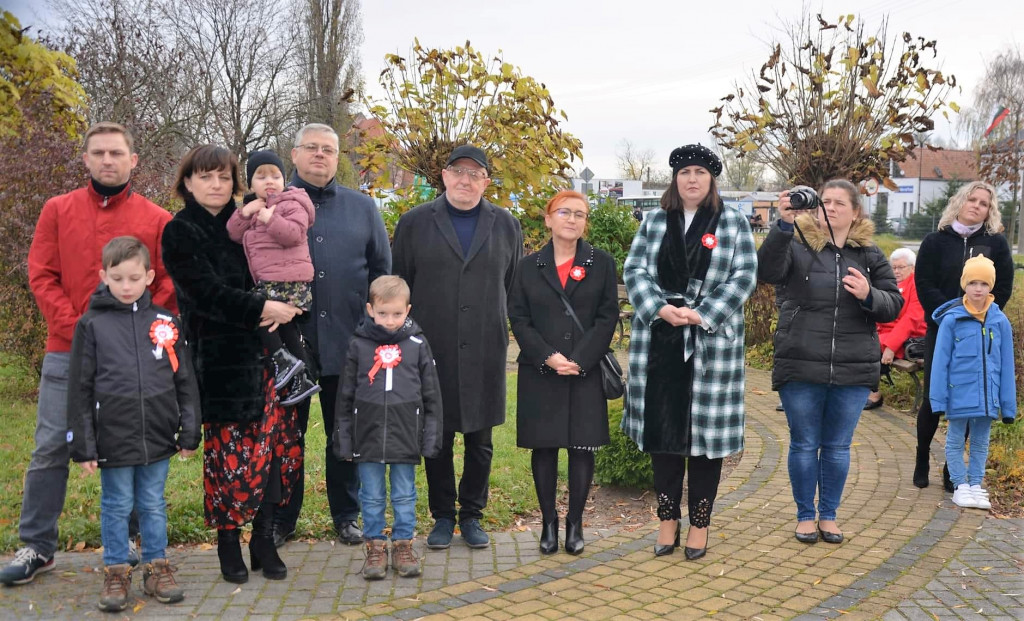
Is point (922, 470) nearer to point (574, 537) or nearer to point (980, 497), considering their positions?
point (980, 497)

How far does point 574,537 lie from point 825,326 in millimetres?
1831

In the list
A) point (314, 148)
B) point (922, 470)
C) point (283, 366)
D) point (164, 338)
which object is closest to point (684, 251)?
point (314, 148)

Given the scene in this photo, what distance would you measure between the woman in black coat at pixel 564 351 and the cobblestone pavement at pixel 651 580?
1.42ft

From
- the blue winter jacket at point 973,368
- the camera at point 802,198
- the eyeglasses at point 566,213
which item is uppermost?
the camera at point 802,198

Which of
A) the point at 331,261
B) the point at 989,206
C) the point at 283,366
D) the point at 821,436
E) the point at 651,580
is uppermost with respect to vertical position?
the point at 989,206

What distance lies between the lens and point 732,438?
4613 millimetres

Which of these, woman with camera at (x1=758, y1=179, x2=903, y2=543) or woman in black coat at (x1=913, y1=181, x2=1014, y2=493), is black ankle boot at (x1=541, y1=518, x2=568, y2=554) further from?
woman in black coat at (x1=913, y1=181, x2=1014, y2=493)

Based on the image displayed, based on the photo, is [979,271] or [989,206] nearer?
[979,271]

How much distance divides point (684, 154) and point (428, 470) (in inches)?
88.4

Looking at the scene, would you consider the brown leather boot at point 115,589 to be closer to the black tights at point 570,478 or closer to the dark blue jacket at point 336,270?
the dark blue jacket at point 336,270

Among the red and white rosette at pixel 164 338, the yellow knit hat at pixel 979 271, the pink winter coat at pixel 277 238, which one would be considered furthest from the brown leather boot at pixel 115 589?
the yellow knit hat at pixel 979 271

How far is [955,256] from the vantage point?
609cm

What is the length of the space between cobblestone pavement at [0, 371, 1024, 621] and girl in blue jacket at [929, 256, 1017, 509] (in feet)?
1.29

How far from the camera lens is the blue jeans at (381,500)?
4.38 metres
